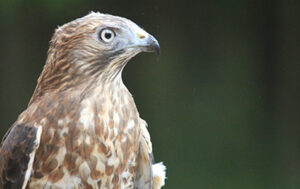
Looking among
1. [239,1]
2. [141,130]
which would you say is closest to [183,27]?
[239,1]

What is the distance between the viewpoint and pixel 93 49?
117 inches

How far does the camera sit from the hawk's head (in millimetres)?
2928

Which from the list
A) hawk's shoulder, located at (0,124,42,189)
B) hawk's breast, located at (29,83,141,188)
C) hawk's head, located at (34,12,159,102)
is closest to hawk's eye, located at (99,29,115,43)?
hawk's head, located at (34,12,159,102)

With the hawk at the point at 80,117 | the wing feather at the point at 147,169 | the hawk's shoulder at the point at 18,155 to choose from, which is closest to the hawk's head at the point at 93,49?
the hawk at the point at 80,117

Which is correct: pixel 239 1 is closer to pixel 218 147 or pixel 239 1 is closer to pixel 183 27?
pixel 183 27

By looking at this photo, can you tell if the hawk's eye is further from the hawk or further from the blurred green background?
the blurred green background

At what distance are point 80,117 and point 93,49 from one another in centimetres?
32

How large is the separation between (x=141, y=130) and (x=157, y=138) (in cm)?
317

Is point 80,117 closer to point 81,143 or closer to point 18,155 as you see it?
point 81,143

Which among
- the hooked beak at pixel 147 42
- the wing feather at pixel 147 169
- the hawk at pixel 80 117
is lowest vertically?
the wing feather at pixel 147 169

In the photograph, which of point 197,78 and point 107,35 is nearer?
point 107,35

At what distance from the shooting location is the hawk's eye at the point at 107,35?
2941mm

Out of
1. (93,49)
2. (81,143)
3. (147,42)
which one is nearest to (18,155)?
(81,143)

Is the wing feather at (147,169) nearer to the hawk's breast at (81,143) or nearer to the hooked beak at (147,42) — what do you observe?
the hawk's breast at (81,143)
